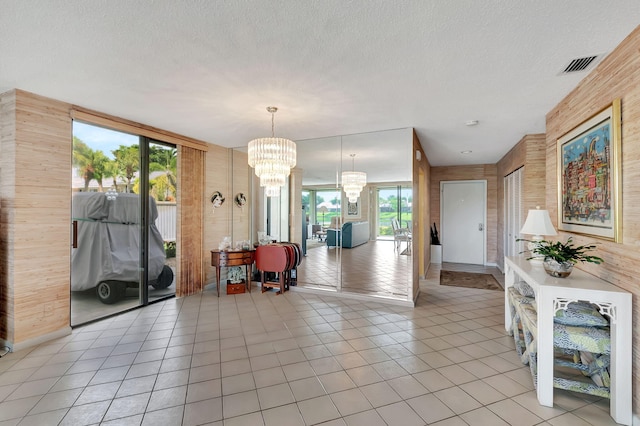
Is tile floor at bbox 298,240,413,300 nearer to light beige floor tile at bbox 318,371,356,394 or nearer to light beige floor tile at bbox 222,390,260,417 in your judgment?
light beige floor tile at bbox 318,371,356,394

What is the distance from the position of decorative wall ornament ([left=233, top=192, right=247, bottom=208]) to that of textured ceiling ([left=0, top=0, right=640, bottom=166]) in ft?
7.16

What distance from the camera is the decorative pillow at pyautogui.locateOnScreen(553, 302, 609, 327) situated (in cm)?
198

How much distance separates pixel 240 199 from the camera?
18.5 ft

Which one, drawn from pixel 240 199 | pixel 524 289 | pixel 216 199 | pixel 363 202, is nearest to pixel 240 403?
pixel 524 289

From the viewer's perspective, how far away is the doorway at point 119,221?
349cm

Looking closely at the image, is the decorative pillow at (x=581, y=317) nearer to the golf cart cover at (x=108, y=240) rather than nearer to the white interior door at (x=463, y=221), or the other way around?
the golf cart cover at (x=108, y=240)

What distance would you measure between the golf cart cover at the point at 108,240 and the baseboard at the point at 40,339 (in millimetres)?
520

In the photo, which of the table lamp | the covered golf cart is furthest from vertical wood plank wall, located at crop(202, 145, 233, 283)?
the table lamp

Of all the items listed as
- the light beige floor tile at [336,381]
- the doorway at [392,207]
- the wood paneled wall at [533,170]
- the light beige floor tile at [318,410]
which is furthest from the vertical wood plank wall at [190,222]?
the wood paneled wall at [533,170]

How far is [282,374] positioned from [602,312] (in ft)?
7.80

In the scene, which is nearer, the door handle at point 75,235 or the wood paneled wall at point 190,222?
the door handle at point 75,235

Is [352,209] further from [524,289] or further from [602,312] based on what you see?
[602,312]

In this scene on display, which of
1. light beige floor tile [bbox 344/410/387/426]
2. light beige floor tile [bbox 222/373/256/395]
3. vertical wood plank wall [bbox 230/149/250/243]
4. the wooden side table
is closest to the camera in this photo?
light beige floor tile [bbox 344/410/387/426]

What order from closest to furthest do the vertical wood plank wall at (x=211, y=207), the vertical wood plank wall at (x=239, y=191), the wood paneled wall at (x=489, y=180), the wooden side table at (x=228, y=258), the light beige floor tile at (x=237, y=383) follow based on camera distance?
1. the light beige floor tile at (x=237, y=383)
2. the wooden side table at (x=228, y=258)
3. the vertical wood plank wall at (x=211, y=207)
4. the vertical wood plank wall at (x=239, y=191)
5. the wood paneled wall at (x=489, y=180)
